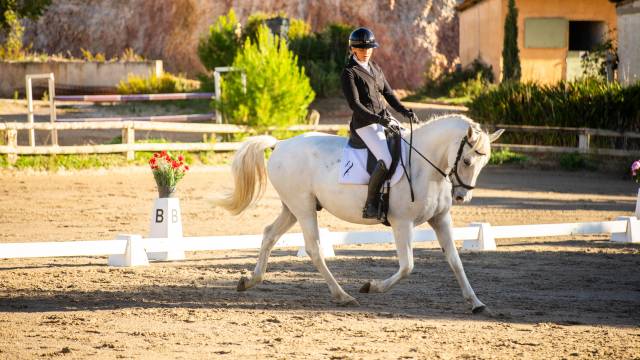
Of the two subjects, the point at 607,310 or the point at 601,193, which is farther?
the point at 601,193

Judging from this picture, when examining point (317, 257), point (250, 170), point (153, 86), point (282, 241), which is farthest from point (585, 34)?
point (317, 257)

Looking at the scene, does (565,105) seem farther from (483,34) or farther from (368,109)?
(368,109)

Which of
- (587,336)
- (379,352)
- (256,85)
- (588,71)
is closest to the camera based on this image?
(379,352)

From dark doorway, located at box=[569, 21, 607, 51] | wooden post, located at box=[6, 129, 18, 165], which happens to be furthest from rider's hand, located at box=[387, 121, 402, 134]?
dark doorway, located at box=[569, 21, 607, 51]

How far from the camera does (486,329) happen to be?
25.1 ft

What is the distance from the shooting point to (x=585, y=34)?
3628 cm

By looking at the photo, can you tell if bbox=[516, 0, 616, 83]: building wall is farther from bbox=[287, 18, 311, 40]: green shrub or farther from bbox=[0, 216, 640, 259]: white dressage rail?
bbox=[0, 216, 640, 259]: white dressage rail

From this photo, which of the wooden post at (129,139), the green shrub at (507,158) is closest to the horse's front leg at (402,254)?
the wooden post at (129,139)

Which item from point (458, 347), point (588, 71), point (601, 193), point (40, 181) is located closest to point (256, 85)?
Result: point (40, 181)

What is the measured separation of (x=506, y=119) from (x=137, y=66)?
45.5ft

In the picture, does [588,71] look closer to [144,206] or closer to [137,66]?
[137,66]

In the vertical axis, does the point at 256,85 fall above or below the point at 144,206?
above

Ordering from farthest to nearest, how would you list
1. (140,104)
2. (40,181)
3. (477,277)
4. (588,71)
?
1. (588,71)
2. (140,104)
3. (40,181)
4. (477,277)

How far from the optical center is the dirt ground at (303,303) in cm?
698
